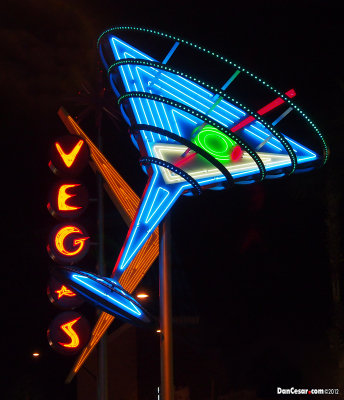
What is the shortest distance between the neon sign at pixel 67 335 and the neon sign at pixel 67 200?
89.0 inches

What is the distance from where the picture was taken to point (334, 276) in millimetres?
17266

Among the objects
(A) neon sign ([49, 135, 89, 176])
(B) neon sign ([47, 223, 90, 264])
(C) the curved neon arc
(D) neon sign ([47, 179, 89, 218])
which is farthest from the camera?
(A) neon sign ([49, 135, 89, 176])

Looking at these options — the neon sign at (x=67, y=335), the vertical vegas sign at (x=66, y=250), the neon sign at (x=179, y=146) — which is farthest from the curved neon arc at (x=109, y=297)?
the neon sign at (x=67, y=335)

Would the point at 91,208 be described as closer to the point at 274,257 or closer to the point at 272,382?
the point at 274,257

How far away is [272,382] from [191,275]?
5189 mm

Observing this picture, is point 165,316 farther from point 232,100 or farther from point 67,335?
point 232,100

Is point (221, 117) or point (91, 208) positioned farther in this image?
point (91, 208)

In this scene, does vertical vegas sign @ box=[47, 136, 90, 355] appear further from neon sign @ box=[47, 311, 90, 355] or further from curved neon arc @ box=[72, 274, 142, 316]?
curved neon arc @ box=[72, 274, 142, 316]

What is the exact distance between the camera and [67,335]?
1323 cm

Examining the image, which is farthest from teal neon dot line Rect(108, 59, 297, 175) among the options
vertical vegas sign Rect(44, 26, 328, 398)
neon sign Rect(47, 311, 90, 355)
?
neon sign Rect(47, 311, 90, 355)

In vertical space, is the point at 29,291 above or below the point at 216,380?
above

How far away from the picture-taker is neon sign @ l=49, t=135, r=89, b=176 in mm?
13887

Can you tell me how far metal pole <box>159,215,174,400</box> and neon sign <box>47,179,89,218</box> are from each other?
2.89 meters

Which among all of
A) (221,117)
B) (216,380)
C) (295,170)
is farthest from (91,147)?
(216,380)
